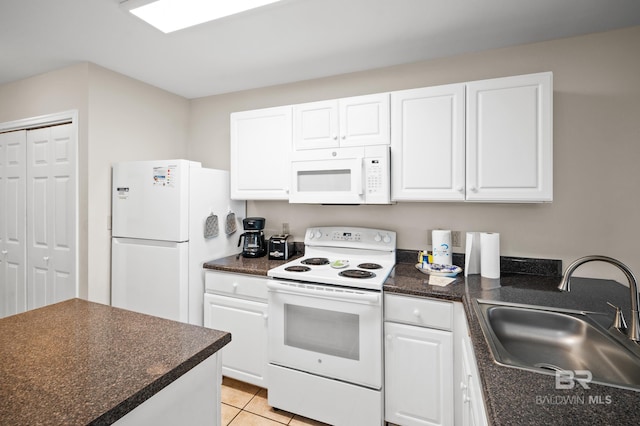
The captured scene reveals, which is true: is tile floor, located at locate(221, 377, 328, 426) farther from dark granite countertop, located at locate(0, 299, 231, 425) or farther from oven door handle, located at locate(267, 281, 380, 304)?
dark granite countertop, located at locate(0, 299, 231, 425)

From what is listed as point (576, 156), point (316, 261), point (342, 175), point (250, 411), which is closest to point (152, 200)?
point (316, 261)

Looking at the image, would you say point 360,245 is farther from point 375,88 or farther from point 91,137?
point 91,137

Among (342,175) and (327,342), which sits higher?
(342,175)

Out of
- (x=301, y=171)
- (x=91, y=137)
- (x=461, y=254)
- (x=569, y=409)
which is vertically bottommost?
(x=569, y=409)

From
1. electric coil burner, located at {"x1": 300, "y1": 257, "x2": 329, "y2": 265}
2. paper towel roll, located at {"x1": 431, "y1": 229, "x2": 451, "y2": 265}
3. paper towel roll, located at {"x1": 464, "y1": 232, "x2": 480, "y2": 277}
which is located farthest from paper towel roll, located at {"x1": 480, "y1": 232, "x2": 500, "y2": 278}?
electric coil burner, located at {"x1": 300, "y1": 257, "x2": 329, "y2": 265}

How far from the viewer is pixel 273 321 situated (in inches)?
80.8

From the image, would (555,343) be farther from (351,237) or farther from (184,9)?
(184,9)

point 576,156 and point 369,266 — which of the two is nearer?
point 576,156

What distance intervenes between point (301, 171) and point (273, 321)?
1066mm

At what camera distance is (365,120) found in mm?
2205

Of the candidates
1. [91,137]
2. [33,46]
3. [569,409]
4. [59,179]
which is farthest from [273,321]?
[33,46]

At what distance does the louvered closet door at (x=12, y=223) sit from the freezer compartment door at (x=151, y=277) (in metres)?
1.01

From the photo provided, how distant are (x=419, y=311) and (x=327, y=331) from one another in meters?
0.56

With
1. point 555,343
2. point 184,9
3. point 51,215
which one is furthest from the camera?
point 51,215
